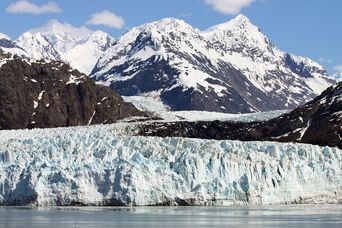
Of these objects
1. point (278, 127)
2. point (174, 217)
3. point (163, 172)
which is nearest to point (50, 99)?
point (278, 127)

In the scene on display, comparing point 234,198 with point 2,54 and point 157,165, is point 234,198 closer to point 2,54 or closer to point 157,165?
point 157,165

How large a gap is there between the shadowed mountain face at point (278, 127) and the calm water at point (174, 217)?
56.7 meters

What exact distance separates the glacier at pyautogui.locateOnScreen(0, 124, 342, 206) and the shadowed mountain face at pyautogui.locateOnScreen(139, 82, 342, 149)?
47941mm

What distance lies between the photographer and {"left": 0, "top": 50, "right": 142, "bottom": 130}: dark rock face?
536ft

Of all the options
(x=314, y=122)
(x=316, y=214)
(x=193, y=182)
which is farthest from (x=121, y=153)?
(x=314, y=122)

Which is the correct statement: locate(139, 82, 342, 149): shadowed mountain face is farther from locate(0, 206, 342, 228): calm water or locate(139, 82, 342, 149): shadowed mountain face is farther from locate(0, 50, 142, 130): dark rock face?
locate(0, 206, 342, 228): calm water

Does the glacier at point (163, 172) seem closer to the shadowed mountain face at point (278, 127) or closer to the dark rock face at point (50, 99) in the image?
the shadowed mountain face at point (278, 127)

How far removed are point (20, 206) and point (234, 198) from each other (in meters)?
15.4

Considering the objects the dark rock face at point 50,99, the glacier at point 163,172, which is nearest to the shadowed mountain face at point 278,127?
the dark rock face at point 50,99

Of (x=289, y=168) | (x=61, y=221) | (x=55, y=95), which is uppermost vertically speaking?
(x=55, y=95)

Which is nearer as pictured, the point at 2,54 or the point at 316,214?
the point at 316,214

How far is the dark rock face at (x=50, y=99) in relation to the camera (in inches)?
6432

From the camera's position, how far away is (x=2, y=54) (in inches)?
7146

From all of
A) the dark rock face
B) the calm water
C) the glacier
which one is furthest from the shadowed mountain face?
the calm water
